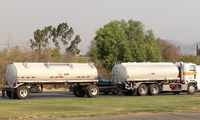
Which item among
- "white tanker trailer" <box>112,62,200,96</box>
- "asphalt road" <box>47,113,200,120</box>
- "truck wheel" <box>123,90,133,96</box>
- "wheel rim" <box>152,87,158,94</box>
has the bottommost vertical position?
"asphalt road" <box>47,113,200,120</box>

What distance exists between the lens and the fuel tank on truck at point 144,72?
3716 cm

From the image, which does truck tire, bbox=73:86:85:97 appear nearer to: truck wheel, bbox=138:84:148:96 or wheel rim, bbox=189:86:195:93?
truck wheel, bbox=138:84:148:96

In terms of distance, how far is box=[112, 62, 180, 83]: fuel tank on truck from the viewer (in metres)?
37.2

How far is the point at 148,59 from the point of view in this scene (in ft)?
232

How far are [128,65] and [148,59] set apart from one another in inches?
1313

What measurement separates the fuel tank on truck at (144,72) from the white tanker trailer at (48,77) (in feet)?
10.4

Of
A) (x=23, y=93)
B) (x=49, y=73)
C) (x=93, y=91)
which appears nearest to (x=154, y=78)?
(x=93, y=91)

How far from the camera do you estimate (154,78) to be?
37.8m

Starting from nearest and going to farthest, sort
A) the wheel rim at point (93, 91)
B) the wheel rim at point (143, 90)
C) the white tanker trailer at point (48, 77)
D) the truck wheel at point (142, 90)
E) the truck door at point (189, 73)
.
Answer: the white tanker trailer at point (48, 77) → the wheel rim at point (93, 91) → the truck wheel at point (142, 90) → the wheel rim at point (143, 90) → the truck door at point (189, 73)

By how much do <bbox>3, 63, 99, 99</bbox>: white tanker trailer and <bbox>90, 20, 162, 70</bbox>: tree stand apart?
32.1 metres

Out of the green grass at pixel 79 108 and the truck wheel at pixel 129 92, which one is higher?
→ the truck wheel at pixel 129 92

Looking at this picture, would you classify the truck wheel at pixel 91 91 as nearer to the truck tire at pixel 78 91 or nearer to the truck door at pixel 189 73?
the truck tire at pixel 78 91

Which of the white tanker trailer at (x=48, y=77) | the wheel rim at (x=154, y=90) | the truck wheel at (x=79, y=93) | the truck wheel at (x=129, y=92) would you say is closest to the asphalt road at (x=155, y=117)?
the white tanker trailer at (x=48, y=77)

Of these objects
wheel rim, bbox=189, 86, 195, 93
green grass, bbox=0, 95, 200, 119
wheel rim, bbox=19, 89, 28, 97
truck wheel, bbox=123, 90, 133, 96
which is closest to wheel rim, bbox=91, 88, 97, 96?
truck wheel, bbox=123, 90, 133, 96
